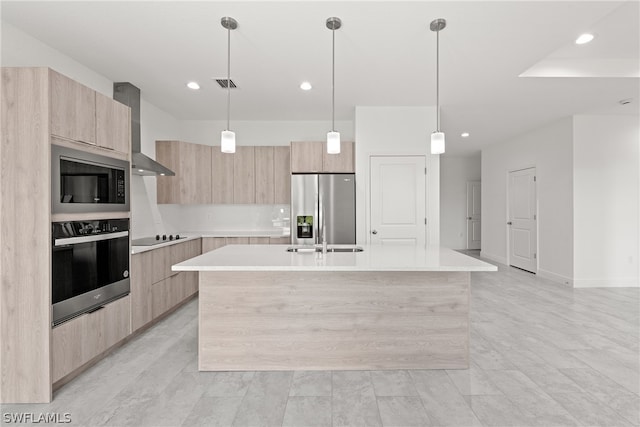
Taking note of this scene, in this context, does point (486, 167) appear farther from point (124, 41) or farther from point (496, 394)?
point (124, 41)

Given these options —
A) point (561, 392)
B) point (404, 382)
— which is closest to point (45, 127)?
point (404, 382)

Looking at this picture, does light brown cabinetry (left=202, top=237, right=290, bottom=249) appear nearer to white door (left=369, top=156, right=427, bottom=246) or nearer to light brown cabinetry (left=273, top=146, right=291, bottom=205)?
light brown cabinetry (left=273, top=146, right=291, bottom=205)

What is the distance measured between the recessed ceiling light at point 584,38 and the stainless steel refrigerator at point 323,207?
264cm

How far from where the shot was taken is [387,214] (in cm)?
450

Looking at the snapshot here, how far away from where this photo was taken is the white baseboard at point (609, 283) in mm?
4914

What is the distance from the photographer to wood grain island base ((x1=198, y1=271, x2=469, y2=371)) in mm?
2455

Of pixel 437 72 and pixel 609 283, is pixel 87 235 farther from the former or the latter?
pixel 609 283

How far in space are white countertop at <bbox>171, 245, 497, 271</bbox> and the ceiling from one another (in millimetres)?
1814

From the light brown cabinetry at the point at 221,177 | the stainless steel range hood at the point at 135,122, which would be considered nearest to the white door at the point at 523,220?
the light brown cabinetry at the point at 221,177

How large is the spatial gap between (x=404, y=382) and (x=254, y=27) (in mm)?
2914

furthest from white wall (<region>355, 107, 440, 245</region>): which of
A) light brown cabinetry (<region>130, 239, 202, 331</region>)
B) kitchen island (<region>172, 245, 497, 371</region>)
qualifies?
light brown cabinetry (<region>130, 239, 202, 331</region>)

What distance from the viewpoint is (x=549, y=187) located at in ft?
17.9

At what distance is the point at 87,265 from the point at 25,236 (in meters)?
0.46

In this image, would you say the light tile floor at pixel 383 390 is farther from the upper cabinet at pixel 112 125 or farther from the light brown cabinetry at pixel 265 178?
the light brown cabinetry at pixel 265 178
